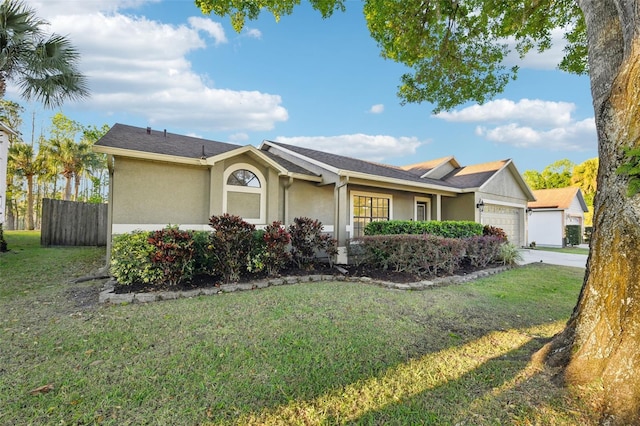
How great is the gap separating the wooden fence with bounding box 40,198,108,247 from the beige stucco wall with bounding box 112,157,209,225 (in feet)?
22.4

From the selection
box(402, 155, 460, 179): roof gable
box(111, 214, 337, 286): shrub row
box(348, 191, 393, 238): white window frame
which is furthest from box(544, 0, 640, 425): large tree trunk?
box(402, 155, 460, 179): roof gable

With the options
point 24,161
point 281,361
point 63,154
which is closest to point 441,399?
point 281,361

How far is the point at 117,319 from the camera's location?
4234mm

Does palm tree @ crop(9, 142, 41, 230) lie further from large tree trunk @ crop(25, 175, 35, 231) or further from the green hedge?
the green hedge

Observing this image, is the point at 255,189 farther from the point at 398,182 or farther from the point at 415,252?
the point at 398,182

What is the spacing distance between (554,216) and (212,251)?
80.2 ft

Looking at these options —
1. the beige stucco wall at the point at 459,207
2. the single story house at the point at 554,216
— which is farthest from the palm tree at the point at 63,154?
the single story house at the point at 554,216

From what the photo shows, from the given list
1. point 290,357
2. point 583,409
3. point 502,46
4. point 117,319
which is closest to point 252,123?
point 502,46

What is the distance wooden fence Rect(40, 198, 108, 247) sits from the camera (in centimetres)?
1137

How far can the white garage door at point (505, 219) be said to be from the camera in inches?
576

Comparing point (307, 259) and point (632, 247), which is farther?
point (307, 259)

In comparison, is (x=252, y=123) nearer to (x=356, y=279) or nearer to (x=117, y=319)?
(x=356, y=279)

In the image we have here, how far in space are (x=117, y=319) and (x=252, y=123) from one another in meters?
17.7

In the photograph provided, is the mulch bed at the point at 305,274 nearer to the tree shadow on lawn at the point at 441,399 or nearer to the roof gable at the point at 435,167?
the tree shadow on lawn at the point at 441,399
